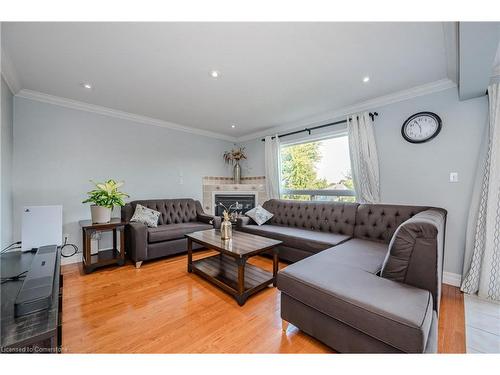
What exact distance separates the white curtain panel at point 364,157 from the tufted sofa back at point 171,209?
292 centimetres

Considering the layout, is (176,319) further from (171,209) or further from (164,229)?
(171,209)

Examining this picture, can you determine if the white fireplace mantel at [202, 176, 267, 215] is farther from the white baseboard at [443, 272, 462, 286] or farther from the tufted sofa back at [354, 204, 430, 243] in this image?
the white baseboard at [443, 272, 462, 286]

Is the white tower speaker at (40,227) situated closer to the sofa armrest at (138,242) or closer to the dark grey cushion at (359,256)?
the sofa armrest at (138,242)

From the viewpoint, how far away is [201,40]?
1.67m

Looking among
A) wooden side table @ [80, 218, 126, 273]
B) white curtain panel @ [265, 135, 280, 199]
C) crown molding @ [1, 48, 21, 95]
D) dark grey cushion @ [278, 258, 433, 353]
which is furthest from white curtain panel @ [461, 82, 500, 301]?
crown molding @ [1, 48, 21, 95]

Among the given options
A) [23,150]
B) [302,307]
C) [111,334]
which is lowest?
[111,334]

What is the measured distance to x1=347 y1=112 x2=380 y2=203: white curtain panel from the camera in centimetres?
288

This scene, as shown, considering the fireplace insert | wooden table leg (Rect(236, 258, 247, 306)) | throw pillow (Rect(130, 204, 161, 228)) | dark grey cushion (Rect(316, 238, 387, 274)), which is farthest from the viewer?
the fireplace insert

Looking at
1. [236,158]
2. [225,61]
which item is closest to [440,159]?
[225,61]

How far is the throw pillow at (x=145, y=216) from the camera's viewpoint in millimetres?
3090

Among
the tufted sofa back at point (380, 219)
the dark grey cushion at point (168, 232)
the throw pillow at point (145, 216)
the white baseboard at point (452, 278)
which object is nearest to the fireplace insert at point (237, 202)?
the dark grey cushion at point (168, 232)
